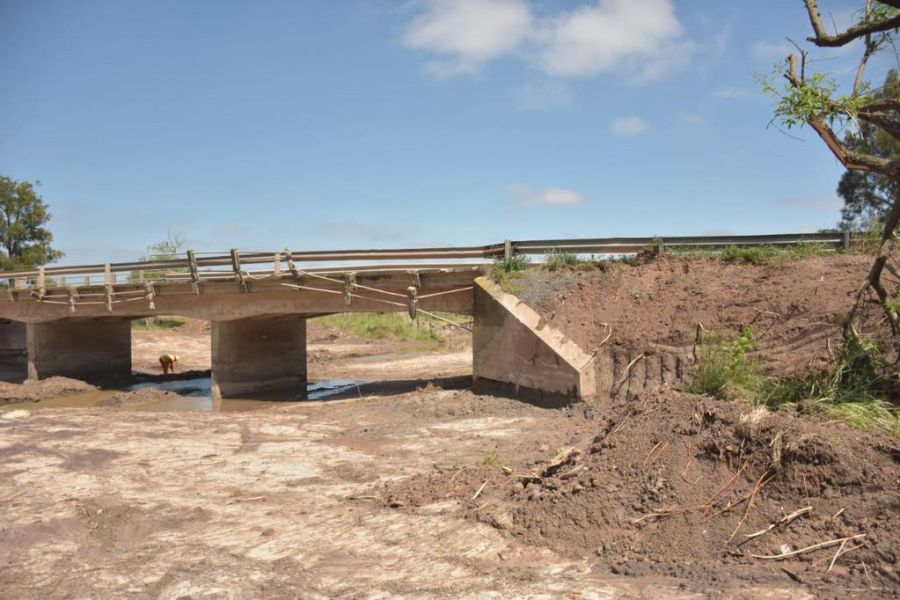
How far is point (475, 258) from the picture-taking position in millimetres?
16297

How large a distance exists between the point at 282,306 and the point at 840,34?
1506cm

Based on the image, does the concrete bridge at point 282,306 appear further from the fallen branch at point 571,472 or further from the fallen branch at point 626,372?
the fallen branch at point 571,472

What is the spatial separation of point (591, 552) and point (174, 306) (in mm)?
18115

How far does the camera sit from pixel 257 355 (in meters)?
21.2

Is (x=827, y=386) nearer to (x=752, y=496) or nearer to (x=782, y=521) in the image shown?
(x=752, y=496)

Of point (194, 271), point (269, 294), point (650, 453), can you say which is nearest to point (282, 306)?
point (269, 294)

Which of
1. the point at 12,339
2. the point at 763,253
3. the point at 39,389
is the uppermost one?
the point at 763,253

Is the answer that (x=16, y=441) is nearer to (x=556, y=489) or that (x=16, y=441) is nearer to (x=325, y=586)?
(x=325, y=586)

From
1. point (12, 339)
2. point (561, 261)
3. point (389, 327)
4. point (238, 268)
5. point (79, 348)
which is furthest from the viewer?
point (389, 327)

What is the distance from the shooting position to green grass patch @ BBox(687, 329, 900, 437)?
6.40 m

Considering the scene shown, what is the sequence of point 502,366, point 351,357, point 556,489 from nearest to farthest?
1. point 556,489
2. point 502,366
3. point 351,357

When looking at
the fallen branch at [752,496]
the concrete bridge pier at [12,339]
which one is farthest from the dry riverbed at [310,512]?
the concrete bridge pier at [12,339]

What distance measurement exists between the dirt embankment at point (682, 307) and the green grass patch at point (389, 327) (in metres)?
21.1

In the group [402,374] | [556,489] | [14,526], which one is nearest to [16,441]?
[14,526]
